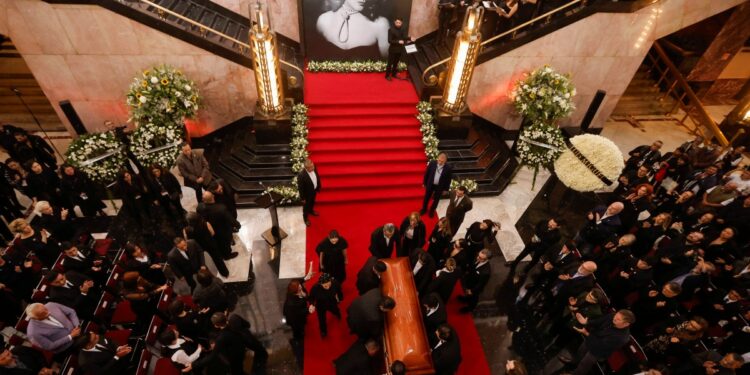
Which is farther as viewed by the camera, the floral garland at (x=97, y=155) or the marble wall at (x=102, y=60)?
the marble wall at (x=102, y=60)

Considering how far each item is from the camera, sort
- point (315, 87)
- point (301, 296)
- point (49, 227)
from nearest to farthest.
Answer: point (301, 296)
point (49, 227)
point (315, 87)

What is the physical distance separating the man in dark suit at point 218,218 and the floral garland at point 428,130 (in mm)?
4796

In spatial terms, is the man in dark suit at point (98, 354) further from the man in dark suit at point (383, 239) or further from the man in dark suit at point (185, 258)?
the man in dark suit at point (383, 239)

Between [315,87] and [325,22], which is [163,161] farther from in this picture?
[325,22]

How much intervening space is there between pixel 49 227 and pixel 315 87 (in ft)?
20.6

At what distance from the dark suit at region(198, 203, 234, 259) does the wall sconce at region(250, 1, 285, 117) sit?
2.92 meters

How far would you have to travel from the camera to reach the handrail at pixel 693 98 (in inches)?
453

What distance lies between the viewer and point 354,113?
943 centimetres

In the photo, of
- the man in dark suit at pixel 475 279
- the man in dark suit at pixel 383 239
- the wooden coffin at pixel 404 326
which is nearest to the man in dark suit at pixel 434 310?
the wooden coffin at pixel 404 326

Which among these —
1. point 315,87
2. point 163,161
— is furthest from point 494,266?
point 163,161

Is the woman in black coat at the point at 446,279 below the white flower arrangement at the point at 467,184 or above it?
above

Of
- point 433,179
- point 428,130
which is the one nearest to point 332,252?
point 433,179

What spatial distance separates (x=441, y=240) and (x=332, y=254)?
6.20 feet

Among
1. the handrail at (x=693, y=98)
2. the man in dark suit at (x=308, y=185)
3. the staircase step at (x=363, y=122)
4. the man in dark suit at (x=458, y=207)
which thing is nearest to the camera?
the man in dark suit at (x=458, y=207)
